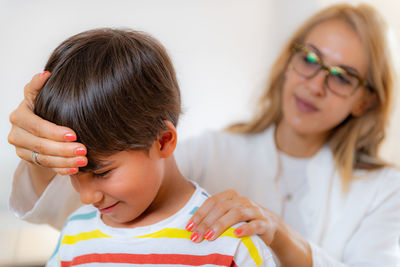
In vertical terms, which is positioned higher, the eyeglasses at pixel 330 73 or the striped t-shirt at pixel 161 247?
the eyeglasses at pixel 330 73

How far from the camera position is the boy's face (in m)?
0.81

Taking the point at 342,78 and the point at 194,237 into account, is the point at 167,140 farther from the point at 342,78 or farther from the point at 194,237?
the point at 342,78

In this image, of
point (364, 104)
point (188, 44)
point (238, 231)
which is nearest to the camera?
point (238, 231)

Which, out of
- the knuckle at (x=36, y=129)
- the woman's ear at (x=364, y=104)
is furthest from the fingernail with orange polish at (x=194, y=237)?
the woman's ear at (x=364, y=104)

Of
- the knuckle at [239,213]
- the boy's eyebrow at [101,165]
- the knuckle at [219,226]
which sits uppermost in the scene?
the boy's eyebrow at [101,165]

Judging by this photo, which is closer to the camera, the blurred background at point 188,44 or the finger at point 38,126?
the finger at point 38,126

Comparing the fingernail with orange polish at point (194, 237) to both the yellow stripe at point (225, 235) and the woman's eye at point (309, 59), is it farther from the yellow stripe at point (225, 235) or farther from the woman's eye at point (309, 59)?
the woman's eye at point (309, 59)

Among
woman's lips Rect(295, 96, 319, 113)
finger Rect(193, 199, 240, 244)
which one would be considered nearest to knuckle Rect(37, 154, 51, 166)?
finger Rect(193, 199, 240, 244)

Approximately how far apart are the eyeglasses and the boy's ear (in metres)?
0.65

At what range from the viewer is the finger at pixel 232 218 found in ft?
2.86

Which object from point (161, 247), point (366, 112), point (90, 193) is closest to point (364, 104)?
point (366, 112)

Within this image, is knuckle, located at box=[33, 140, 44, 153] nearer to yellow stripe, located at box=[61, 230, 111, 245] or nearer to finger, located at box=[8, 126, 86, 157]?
finger, located at box=[8, 126, 86, 157]

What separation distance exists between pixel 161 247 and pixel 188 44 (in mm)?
1350

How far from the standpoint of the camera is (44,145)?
2.60 feet
